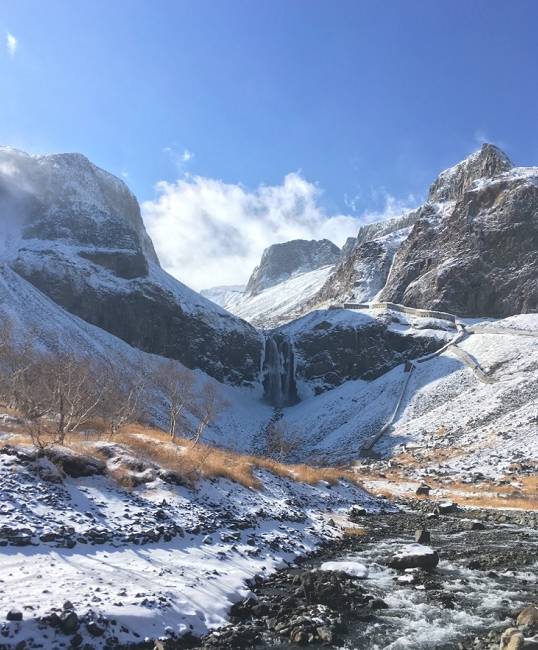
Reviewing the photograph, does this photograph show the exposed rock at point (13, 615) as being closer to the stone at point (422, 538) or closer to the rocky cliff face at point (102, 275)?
the stone at point (422, 538)

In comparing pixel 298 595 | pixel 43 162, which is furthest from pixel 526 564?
pixel 43 162

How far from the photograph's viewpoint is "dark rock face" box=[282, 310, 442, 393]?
385 feet

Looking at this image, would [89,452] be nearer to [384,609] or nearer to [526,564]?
[384,609]

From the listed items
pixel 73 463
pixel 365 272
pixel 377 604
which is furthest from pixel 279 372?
pixel 377 604

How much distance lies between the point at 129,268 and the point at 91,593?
419 ft

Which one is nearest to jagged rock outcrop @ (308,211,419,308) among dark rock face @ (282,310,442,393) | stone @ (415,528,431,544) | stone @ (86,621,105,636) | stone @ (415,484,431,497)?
dark rock face @ (282,310,442,393)

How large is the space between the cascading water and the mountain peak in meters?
71.4

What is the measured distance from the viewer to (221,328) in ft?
461

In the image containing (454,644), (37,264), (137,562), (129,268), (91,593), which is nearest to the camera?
(91,593)

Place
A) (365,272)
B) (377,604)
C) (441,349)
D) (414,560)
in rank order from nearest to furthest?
(377,604), (414,560), (441,349), (365,272)

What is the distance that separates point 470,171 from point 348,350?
80.5m

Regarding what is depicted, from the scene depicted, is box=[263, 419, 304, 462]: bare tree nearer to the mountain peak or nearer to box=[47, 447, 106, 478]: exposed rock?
box=[47, 447, 106, 478]: exposed rock

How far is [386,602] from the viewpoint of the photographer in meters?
15.3

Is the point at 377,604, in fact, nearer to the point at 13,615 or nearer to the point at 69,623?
→ the point at 69,623
